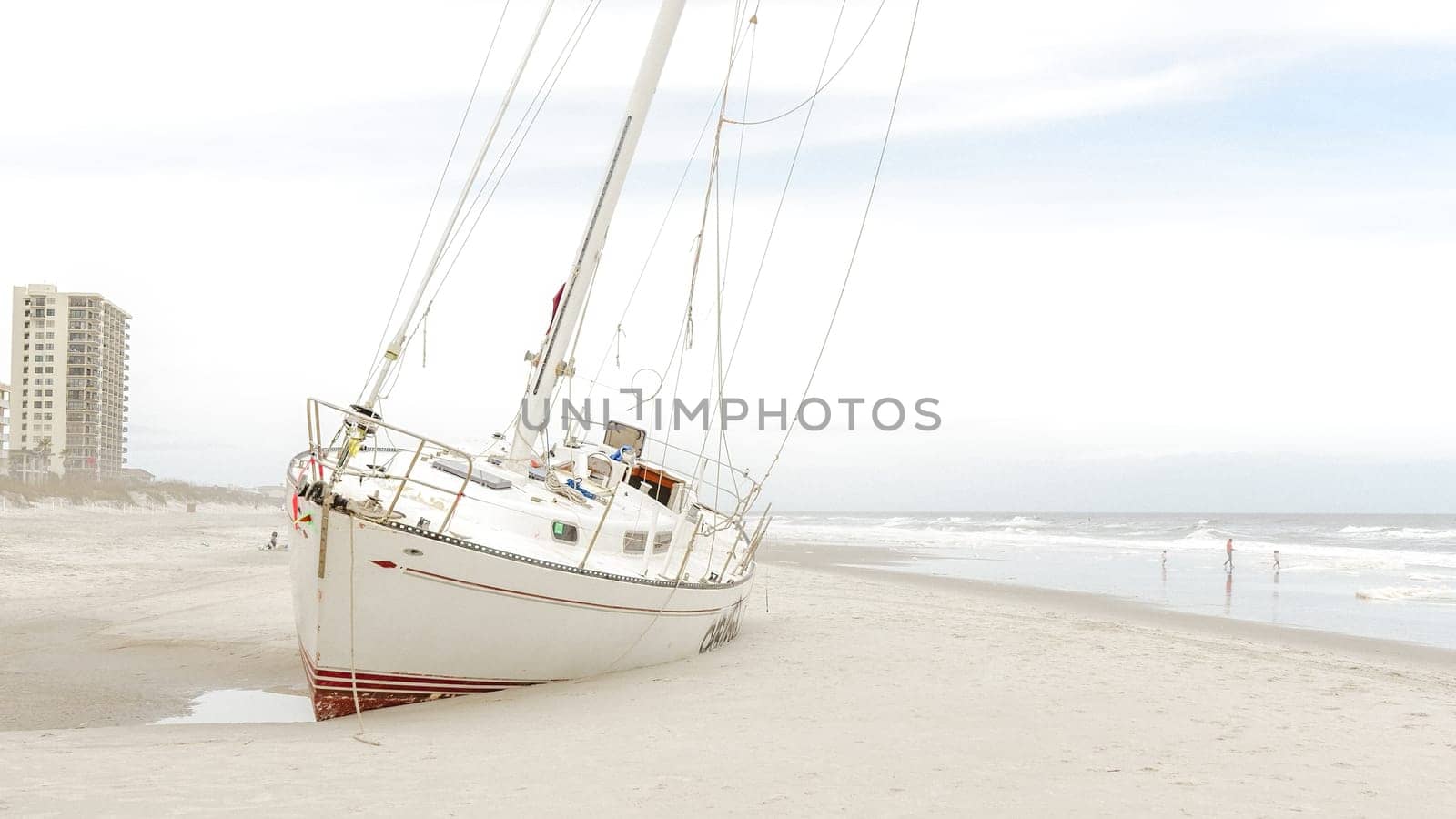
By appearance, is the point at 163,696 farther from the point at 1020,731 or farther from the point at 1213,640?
the point at 1213,640

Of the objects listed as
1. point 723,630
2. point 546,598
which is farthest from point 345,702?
point 723,630

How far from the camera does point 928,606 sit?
19.9 m

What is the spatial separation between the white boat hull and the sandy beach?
25 centimetres

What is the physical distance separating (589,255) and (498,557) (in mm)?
4346

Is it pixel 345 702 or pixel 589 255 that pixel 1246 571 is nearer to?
pixel 589 255

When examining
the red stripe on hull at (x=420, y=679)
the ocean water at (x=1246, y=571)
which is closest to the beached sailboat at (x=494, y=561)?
the red stripe on hull at (x=420, y=679)

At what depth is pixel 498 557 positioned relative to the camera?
27.4 ft

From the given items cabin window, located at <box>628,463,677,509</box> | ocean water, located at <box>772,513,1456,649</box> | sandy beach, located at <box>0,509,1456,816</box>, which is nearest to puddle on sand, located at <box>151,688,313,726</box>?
sandy beach, located at <box>0,509,1456,816</box>

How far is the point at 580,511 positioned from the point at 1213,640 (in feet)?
35.9

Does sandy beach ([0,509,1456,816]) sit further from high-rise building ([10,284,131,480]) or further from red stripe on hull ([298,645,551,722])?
high-rise building ([10,284,131,480])

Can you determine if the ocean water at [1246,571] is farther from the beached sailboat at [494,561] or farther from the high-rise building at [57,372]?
the high-rise building at [57,372]

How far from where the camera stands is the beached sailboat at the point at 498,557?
26.4ft

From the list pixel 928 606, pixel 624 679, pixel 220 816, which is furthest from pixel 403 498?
pixel 928 606

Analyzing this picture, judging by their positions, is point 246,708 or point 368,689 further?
point 246,708
